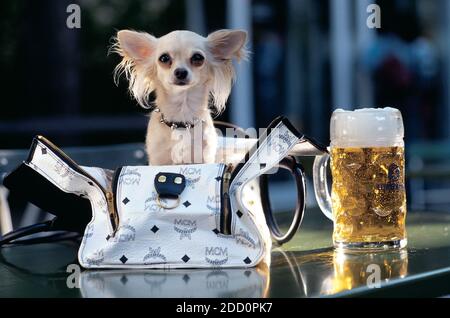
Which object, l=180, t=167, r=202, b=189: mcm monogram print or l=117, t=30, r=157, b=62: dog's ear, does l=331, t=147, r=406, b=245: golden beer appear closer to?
l=180, t=167, r=202, b=189: mcm monogram print

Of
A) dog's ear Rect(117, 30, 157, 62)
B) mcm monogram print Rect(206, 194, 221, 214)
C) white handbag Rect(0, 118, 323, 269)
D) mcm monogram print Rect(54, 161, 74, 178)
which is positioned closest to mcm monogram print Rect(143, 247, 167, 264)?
white handbag Rect(0, 118, 323, 269)

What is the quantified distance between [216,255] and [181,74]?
1.85 ft

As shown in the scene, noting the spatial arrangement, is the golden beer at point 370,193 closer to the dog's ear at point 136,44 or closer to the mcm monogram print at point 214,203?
the mcm monogram print at point 214,203

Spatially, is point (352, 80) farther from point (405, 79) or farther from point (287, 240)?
point (287, 240)

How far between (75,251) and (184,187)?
46 cm

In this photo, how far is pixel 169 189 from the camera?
123 cm

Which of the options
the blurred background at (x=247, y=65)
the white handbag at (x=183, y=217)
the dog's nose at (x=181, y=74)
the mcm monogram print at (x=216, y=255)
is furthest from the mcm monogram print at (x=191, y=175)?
the blurred background at (x=247, y=65)

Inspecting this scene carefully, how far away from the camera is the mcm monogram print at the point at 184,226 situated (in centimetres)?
122

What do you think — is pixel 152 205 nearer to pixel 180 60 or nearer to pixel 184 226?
pixel 184 226

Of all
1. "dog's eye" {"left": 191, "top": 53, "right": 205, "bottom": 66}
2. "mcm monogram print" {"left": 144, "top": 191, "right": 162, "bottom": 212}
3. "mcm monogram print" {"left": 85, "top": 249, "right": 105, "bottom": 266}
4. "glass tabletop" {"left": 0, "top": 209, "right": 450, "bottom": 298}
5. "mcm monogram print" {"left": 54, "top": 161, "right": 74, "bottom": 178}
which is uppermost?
"dog's eye" {"left": 191, "top": 53, "right": 205, "bottom": 66}

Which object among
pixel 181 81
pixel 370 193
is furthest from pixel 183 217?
pixel 181 81

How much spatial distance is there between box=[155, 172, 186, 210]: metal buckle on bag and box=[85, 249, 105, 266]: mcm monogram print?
5.4 inches

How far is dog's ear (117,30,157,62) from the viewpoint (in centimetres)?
163

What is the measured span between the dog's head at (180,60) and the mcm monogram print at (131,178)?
380 millimetres
